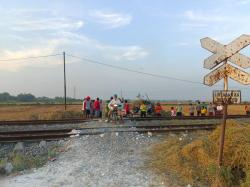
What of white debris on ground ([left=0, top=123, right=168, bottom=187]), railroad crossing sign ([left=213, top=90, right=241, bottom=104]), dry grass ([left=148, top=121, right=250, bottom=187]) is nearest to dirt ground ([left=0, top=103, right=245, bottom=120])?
white debris on ground ([left=0, top=123, right=168, bottom=187])

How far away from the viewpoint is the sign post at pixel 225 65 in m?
9.41

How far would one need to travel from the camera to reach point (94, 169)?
10.4 metres

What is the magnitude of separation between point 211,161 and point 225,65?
2254 mm

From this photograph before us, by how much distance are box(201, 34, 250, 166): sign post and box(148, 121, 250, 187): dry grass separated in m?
0.32

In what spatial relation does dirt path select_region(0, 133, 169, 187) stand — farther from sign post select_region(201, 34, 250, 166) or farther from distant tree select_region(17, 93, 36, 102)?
distant tree select_region(17, 93, 36, 102)

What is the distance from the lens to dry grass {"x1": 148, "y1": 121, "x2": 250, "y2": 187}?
370 inches

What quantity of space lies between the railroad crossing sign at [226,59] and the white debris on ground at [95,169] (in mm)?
2726

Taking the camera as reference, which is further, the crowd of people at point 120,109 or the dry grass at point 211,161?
the crowd of people at point 120,109

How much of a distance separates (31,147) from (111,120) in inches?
303

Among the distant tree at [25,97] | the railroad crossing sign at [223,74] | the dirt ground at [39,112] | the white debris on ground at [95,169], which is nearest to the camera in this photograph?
the railroad crossing sign at [223,74]

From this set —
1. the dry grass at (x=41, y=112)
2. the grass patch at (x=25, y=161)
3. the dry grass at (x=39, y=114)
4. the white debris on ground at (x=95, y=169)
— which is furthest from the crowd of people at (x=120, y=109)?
the grass patch at (x=25, y=161)

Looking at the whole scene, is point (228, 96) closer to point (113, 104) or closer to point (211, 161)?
point (211, 161)

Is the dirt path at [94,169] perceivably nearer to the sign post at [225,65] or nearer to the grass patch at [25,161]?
the grass patch at [25,161]

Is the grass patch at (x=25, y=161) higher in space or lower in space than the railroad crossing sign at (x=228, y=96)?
lower
